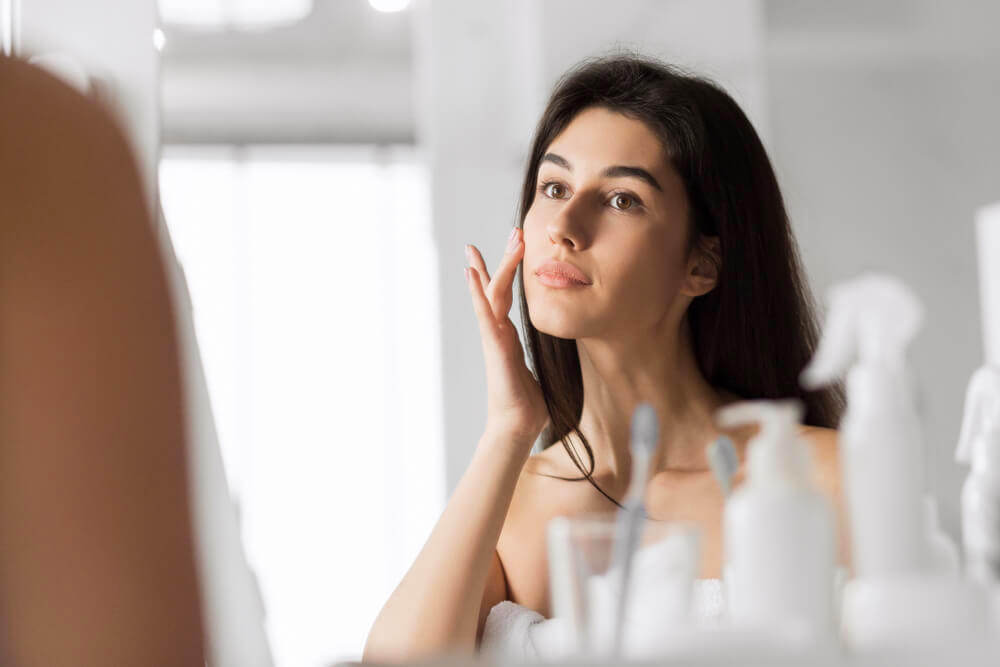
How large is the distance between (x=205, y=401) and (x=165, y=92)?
203cm

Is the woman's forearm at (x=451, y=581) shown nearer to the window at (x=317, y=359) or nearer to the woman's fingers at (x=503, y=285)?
the woman's fingers at (x=503, y=285)

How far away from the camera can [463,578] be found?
0.80 meters

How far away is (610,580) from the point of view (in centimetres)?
44

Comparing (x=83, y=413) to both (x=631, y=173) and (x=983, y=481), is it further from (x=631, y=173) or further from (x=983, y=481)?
(x=631, y=173)

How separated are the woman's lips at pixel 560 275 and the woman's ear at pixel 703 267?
0.15 meters

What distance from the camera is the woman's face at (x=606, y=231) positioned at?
3.07 feet

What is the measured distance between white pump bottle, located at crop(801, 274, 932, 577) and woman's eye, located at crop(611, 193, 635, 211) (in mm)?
516

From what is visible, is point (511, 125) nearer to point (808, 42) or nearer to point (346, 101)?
point (808, 42)

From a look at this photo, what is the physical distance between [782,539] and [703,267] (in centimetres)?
66

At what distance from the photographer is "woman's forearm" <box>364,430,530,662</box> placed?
0.79 m

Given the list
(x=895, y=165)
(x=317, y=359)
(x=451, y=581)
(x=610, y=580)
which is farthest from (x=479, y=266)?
(x=317, y=359)

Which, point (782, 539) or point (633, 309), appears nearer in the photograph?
point (782, 539)

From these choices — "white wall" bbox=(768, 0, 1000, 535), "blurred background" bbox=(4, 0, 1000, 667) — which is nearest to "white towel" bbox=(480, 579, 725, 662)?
"white wall" bbox=(768, 0, 1000, 535)

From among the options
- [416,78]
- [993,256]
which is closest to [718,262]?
[993,256]
